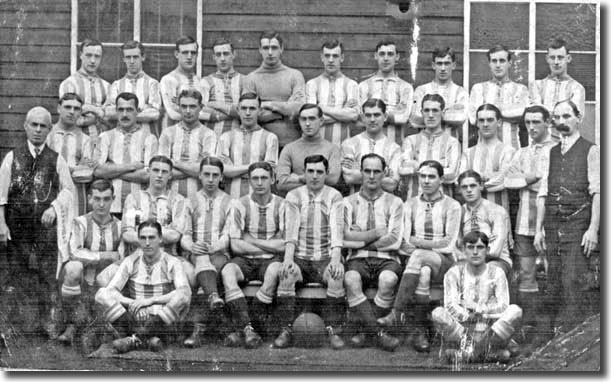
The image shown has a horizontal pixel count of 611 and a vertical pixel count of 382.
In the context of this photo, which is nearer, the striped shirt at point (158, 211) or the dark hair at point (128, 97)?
the striped shirt at point (158, 211)

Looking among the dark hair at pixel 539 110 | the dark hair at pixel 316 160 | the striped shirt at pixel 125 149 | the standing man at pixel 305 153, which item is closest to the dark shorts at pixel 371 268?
the standing man at pixel 305 153

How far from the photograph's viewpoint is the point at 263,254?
29.6ft

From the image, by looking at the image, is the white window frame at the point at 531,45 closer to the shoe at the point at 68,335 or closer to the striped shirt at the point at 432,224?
the striped shirt at the point at 432,224

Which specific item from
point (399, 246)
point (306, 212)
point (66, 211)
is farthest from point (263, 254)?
point (66, 211)

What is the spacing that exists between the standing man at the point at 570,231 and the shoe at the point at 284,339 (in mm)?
2026

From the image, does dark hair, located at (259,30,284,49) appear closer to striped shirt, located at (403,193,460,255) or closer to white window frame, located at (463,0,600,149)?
white window frame, located at (463,0,600,149)

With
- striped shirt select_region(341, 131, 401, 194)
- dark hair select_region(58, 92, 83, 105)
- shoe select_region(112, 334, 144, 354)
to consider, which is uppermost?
dark hair select_region(58, 92, 83, 105)

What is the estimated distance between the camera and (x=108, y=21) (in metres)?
9.42

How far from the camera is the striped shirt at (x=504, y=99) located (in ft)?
30.3

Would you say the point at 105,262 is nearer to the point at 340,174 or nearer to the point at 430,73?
the point at 340,174

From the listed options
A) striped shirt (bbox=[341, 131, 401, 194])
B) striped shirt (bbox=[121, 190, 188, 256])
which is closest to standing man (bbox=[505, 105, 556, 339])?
striped shirt (bbox=[341, 131, 401, 194])

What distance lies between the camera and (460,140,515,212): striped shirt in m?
9.13

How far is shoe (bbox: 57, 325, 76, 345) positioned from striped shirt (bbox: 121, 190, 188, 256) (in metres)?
0.86

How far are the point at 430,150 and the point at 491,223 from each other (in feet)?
2.42
